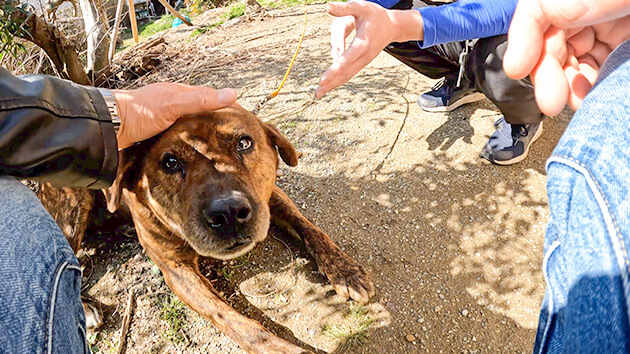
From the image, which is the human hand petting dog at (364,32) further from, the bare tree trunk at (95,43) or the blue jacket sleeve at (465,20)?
the bare tree trunk at (95,43)

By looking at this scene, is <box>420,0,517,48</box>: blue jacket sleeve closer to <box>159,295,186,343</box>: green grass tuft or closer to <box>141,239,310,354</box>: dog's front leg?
<box>141,239,310,354</box>: dog's front leg

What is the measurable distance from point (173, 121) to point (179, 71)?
18.1ft

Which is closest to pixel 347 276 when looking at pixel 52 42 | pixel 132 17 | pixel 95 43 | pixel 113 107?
pixel 113 107

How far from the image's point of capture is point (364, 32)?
2562 mm

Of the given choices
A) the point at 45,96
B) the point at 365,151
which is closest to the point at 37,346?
the point at 45,96

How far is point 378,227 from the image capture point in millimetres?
3348

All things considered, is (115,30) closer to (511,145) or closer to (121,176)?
(121,176)

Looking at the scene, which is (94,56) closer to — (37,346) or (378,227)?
(378,227)

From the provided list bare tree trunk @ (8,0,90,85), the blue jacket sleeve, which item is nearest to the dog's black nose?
the blue jacket sleeve

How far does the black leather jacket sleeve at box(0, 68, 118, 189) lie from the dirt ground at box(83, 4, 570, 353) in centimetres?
138

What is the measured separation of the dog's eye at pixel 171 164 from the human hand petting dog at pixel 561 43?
1.97 metres

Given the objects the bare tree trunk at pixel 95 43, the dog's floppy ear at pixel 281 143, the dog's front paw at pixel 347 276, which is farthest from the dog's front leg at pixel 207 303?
the bare tree trunk at pixel 95 43

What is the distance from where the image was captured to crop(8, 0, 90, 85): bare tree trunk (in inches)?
201

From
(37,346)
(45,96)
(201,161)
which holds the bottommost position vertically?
(201,161)
